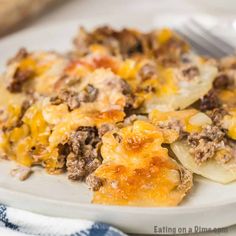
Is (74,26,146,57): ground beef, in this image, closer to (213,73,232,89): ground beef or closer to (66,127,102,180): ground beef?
(213,73,232,89): ground beef

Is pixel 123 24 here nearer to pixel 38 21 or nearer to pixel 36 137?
pixel 38 21

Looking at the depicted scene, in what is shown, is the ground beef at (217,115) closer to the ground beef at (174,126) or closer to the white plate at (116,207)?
the ground beef at (174,126)

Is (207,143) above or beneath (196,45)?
above

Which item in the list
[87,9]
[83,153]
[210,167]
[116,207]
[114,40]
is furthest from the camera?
[87,9]

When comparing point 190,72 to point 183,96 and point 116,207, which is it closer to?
point 183,96

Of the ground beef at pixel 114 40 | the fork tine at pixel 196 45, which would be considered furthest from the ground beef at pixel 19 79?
the fork tine at pixel 196 45

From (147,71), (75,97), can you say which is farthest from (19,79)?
(147,71)
